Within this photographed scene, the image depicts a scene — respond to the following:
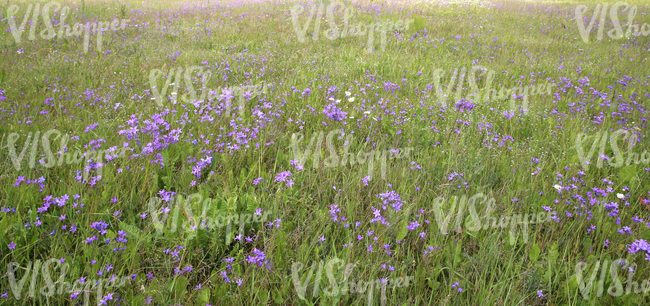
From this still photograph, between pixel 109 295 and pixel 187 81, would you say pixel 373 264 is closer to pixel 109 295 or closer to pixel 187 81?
pixel 109 295

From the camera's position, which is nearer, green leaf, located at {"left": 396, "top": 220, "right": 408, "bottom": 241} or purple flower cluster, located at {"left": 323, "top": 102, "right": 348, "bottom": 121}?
green leaf, located at {"left": 396, "top": 220, "right": 408, "bottom": 241}

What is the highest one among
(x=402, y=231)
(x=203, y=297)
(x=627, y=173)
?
(x=627, y=173)

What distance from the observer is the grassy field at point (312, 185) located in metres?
2.10

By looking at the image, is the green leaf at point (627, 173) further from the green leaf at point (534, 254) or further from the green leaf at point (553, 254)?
the green leaf at point (534, 254)

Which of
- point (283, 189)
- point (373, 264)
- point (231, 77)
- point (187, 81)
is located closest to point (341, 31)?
point (231, 77)

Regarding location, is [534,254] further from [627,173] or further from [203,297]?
[203,297]

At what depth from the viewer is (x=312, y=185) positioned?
115 inches

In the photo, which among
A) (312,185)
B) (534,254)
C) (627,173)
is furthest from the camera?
(627,173)

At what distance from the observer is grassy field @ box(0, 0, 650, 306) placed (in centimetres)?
210

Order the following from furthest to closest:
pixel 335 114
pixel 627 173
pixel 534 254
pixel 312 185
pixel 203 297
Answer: pixel 335 114 < pixel 627 173 < pixel 312 185 < pixel 534 254 < pixel 203 297

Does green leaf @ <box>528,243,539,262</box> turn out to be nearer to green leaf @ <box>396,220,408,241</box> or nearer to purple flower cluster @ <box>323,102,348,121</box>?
green leaf @ <box>396,220,408,241</box>

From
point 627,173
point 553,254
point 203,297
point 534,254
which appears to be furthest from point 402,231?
point 627,173

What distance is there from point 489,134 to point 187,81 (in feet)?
13.0

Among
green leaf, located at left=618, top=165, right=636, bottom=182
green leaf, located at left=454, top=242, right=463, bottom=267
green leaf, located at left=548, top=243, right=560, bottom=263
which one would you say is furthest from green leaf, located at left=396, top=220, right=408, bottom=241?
green leaf, located at left=618, top=165, right=636, bottom=182
